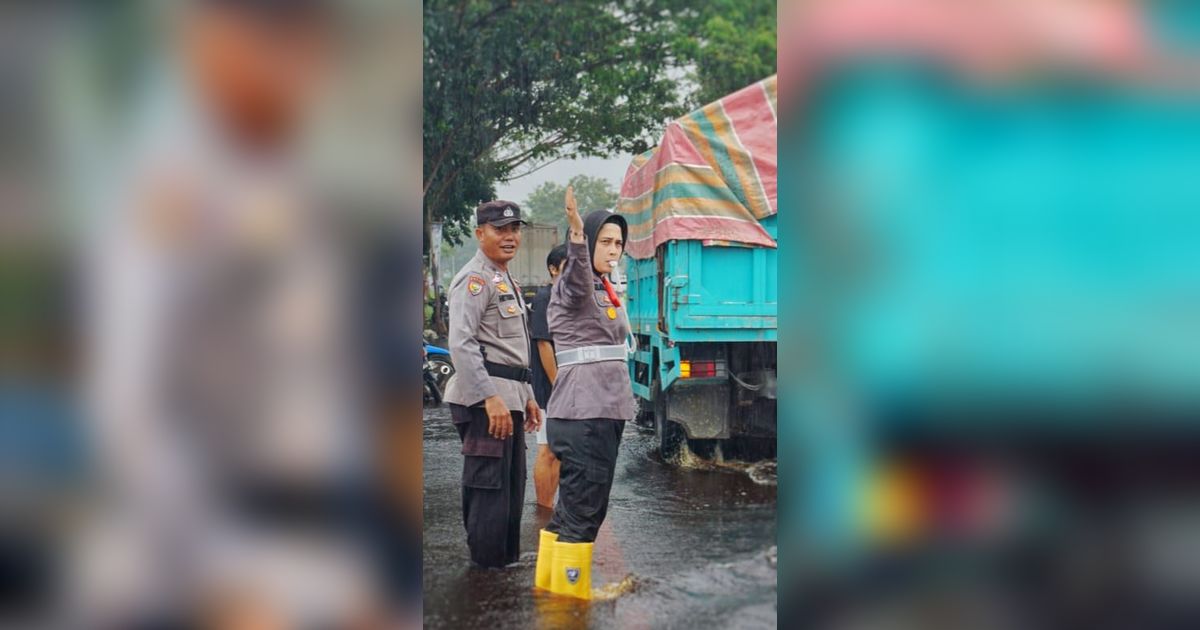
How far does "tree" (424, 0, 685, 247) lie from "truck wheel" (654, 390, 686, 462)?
223 cm

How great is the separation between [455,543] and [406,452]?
206 centimetres

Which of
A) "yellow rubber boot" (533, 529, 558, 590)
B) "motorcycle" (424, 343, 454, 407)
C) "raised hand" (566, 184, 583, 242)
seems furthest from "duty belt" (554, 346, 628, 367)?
"motorcycle" (424, 343, 454, 407)

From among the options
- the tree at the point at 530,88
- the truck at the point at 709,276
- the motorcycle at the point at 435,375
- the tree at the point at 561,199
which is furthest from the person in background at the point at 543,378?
the tree at the point at 530,88

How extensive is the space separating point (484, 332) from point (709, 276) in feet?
4.70

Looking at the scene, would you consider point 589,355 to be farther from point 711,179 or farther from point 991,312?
point 991,312

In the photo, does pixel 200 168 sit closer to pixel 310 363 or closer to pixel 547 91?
pixel 310 363

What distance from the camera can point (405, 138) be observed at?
148 cm

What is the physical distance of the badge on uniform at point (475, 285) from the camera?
125 inches

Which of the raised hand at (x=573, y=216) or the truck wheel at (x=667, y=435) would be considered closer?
the raised hand at (x=573, y=216)

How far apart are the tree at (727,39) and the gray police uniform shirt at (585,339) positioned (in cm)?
69

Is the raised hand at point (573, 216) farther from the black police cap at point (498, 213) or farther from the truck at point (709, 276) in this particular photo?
the truck at point (709, 276)

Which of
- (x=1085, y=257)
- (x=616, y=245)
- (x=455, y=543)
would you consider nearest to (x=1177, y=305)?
(x=1085, y=257)

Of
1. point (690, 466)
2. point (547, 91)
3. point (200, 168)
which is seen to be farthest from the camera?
point (690, 466)

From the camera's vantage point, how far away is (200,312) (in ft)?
4.40
